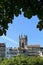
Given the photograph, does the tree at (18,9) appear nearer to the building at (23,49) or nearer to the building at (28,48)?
the building at (23,49)

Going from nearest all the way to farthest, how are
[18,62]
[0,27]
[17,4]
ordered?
[17,4], [0,27], [18,62]

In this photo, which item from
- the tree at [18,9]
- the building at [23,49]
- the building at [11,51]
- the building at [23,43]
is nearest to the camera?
the tree at [18,9]

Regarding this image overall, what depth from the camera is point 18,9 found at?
15.1ft

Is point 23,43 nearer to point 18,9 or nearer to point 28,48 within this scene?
point 28,48

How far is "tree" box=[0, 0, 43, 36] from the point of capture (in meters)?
4.50

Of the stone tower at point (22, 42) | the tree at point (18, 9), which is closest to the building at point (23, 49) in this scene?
the stone tower at point (22, 42)

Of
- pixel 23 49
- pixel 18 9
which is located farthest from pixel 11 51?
pixel 18 9

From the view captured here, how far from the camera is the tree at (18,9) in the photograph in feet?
14.8

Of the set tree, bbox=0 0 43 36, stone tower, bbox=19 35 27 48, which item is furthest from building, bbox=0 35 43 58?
tree, bbox=0 0 43 36

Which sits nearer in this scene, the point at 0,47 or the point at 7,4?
the point at 7,4

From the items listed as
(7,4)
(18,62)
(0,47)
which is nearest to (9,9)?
(7,4)

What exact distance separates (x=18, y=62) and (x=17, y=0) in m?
37.8

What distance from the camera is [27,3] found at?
4.51m

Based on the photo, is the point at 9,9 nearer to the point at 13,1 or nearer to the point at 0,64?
the point at 13,1
